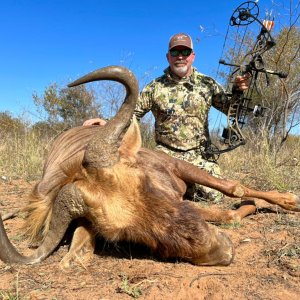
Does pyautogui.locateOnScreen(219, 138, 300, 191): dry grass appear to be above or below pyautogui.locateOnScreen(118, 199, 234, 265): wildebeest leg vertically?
above

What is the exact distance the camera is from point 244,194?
4.18m

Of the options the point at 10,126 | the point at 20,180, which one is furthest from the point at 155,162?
the point at 10,126

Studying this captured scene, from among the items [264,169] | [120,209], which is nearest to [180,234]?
[120,209]

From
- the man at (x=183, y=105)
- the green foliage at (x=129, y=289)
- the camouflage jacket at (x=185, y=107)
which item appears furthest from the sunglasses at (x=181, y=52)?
the green foliage at (x=129, y=289)

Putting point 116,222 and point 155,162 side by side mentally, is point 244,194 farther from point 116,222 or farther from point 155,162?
point 116,222

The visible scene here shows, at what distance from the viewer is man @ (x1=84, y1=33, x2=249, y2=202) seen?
18.2ft

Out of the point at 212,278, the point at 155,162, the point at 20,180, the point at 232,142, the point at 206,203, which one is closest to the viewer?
the point at 212,278

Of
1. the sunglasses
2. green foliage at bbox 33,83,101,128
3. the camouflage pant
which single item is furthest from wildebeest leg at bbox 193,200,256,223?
green foliage at bbox 33,83,101,128

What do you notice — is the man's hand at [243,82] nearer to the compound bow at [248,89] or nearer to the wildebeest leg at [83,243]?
the compound bow at [248,89]

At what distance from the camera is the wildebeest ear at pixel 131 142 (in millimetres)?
3123

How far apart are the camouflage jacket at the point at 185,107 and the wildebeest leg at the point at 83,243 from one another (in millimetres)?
2743

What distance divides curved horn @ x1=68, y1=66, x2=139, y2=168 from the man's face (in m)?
2.95

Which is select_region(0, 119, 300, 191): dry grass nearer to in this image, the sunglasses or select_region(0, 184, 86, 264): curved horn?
the sunglasses

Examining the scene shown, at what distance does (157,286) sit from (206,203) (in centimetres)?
250
